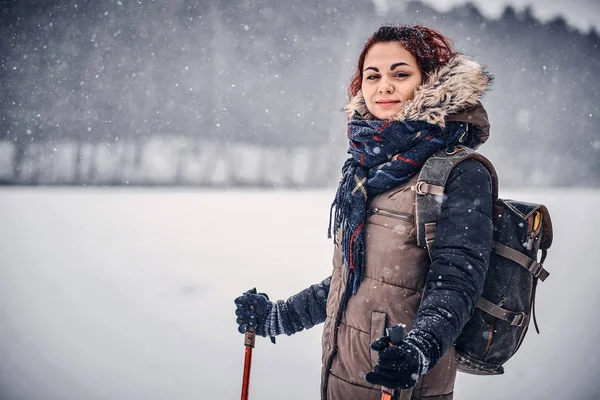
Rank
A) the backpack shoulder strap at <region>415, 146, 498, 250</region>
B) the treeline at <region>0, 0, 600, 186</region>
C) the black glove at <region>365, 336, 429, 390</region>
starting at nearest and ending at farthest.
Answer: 1. the black glove at <region>365, 336, 429, 390</region>
2. the backpack shoulder strap at <region>415, 146, 498, 250</region>
3. the treeline at <region>0, 0, 600, 186</region>

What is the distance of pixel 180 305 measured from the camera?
4.86 m

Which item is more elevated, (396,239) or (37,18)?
(37,18)

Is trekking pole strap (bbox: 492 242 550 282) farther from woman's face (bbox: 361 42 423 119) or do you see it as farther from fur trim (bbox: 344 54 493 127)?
woman's face (bbox: 361 42 423 119)

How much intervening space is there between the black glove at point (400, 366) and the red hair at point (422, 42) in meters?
0.88

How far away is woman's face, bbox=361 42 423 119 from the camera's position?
1.50 m

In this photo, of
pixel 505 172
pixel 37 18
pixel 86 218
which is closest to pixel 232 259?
pixel 86 218

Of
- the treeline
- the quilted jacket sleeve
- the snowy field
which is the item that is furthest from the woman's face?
the treeline

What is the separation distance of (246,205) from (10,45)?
38.8ft

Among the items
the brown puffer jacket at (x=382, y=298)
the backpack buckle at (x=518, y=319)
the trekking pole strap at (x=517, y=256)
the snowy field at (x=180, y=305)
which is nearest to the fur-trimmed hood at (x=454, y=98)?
the brown puffer jacket at (x=382, y=298)

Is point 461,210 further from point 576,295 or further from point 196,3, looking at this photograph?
point 196,3

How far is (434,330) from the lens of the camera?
3.56 ft

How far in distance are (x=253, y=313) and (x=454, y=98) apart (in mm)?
1070

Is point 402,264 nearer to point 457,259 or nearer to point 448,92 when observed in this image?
point 457,259

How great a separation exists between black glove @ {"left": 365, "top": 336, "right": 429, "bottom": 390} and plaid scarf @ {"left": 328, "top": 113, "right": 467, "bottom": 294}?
387mm
